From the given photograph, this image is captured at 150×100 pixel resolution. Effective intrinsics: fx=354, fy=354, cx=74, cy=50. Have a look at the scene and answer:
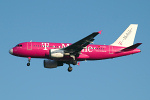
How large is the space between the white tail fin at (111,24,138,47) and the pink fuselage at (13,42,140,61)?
2.25 metres

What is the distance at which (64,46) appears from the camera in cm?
6169

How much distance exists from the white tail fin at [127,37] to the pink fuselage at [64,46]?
225 centimetres

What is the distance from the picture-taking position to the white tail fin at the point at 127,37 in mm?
66750

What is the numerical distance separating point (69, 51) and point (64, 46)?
1974 mm

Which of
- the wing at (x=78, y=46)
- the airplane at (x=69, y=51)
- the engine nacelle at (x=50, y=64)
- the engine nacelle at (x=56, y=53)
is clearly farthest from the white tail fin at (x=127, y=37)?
the engine nacelle at (x=56, y=53)

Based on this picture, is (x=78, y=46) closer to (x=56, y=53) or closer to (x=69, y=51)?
(x=69, y=51)

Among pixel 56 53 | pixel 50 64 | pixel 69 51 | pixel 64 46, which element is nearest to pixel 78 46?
pixel 69 51

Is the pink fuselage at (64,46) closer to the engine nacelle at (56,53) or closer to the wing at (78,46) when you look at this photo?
the engine nacelle at (56,53)

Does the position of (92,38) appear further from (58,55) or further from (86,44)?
(58,55)

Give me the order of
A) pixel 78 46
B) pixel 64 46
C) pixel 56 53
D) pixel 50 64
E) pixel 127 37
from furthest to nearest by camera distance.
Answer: pixel 127 37 < pixel 50 64 < pixel 64 46 < pixel 78 46 < pixel 56 53

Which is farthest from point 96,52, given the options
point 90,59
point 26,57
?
point 26,57

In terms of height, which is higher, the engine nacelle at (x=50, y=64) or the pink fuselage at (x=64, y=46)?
the pink fuselage at (x=64, y=46)

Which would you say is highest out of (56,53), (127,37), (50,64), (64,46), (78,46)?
(127,37)

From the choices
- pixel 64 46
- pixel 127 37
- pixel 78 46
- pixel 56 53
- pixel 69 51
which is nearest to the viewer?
pixel 56 53
